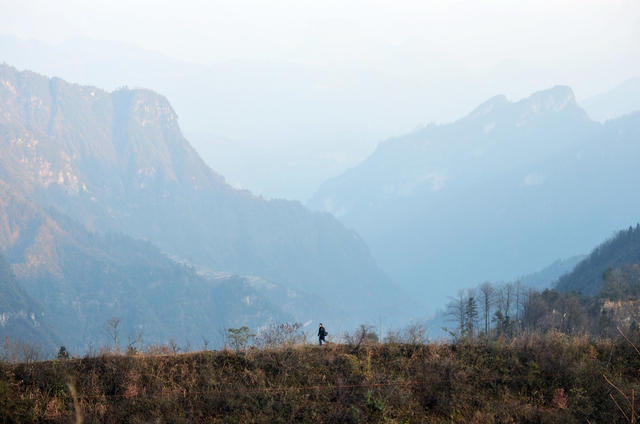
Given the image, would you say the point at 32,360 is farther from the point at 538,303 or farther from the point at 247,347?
the point at 538,303

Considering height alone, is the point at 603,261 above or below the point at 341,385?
above

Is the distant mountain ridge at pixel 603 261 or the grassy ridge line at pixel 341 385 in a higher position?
the distant mountain ridge at pixel 603 261

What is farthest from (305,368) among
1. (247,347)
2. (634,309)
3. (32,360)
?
(634,309)

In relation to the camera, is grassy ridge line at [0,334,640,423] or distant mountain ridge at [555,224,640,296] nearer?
grassy ridge line at [0,334,640,423]

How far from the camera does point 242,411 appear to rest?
60.8 ft

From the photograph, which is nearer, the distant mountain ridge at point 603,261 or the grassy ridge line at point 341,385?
the grassy ridge line at point 341,385

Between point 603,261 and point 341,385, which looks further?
point 603,261

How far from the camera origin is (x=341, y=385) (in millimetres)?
19578

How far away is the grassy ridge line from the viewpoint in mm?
18359

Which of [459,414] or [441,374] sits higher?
[441,374]

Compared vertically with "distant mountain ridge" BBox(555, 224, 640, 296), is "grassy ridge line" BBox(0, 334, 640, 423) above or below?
below

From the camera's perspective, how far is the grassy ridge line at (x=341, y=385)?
60.2 ft

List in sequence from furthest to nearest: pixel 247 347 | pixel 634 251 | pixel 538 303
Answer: pixel 634 251
pixel 538 303
pixel 247 347

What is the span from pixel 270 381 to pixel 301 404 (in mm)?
1763
